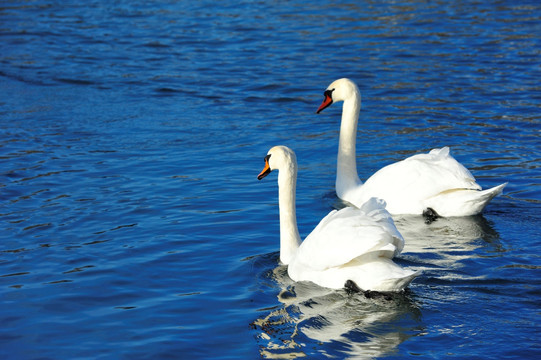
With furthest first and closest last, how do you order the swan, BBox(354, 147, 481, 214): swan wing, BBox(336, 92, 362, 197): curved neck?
BBox(336, 92, 362, 197): curved neck
BBox(354, 147, 481, 214): swan wing
the swan

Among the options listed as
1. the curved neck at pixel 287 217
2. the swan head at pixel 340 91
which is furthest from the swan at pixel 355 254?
the swan head at pixel 340 91

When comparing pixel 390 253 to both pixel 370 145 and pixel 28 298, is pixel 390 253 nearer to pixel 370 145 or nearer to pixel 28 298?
pixel 28 298

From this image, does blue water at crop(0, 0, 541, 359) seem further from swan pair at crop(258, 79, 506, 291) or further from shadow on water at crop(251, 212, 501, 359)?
swan pair at crop(258, 79, 506, 291)

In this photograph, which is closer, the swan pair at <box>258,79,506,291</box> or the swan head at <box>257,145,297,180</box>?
the swan pair at <box>258,79,506,291</box>

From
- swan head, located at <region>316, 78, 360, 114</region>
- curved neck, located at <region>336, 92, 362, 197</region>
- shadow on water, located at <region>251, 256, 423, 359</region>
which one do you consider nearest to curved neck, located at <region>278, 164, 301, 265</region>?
shadow on water, located at <region>251, 256, 423, 359</region>

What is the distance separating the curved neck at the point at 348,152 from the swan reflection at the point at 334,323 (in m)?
2.89

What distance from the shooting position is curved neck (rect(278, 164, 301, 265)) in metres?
7.49

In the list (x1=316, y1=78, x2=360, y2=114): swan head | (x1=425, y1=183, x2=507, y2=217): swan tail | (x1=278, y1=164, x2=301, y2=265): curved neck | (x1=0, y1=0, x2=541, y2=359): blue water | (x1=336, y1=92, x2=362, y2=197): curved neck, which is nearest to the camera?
(x1=0, y1=0, x2=541, y2=359): blue water

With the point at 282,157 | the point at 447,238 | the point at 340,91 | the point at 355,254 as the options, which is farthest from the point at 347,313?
the point at 340,91

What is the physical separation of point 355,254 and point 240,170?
4.28 metres

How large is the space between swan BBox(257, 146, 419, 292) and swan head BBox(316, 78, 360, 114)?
3224mm

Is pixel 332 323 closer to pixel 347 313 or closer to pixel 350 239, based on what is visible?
pixel 347 313

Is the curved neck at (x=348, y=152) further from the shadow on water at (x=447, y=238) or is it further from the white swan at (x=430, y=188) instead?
the shadow on water at (x=447, y=238)

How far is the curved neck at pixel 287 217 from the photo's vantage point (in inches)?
295
